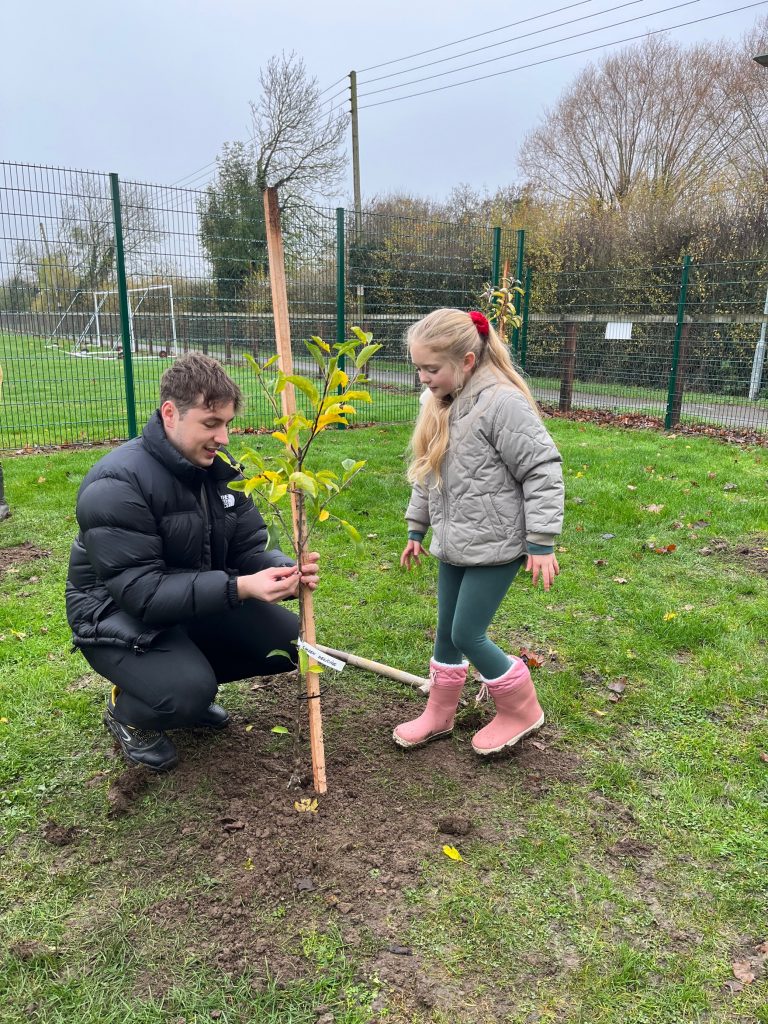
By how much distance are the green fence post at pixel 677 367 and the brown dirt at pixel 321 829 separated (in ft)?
25.6

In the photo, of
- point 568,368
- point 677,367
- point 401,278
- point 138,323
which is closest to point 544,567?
point 138,323

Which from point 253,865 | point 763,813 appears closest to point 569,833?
point 763,813

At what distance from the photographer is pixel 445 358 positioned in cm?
240

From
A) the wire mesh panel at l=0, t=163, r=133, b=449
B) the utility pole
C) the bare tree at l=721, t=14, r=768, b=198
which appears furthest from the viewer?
the utility pole

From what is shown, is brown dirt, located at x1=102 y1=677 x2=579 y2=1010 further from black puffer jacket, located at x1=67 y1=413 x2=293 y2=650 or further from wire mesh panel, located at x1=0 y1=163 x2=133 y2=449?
wire mesh panel, located at x1=0 y1=163 x2=133 y2=449

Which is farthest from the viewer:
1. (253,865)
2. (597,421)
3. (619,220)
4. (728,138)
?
(728,138)

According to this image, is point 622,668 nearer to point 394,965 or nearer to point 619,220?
point 394,965

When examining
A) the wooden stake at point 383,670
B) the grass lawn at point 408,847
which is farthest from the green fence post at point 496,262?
the wooden stake at point 383,670

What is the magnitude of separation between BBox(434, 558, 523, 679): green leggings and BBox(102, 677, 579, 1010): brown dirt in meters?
0.42

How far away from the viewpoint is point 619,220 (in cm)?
1369

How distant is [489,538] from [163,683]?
1227mm

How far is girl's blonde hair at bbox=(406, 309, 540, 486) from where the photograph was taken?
7.80 feet

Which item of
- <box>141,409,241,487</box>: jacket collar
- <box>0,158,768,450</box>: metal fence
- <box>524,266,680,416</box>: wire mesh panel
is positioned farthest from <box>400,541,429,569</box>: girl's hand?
<box>524,266,680,416</box>: wire mesh panel

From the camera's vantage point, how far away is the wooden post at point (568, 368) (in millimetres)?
10742
